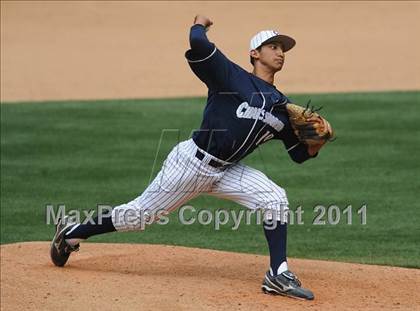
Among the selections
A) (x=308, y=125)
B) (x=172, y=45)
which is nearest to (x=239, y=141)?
(x=308, y=125)

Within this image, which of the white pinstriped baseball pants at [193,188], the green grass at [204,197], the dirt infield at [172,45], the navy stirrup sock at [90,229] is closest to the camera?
the white pinstriped baseball pants at [193,188]

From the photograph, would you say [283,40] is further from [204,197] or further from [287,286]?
[204,197]

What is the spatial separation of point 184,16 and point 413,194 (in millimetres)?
14683

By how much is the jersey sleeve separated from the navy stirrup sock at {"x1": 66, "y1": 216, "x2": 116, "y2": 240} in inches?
44.3

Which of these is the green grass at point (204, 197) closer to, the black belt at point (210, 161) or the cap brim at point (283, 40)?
the black belt at point (210, 161)

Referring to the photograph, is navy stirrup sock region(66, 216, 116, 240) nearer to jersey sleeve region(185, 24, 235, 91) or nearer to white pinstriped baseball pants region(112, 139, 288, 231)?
white pinstriped baseball pants region(112, 139, 288, 231)

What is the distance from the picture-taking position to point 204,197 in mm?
9062

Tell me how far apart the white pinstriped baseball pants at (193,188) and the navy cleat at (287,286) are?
34 centimetres

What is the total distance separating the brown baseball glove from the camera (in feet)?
17.8

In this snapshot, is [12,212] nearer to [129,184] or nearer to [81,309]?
[129,184]

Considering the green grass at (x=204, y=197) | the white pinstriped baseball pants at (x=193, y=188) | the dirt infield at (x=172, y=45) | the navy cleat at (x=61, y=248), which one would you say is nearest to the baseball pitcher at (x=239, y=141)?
the white pinstriped baseball pants at (x=193, y=188)

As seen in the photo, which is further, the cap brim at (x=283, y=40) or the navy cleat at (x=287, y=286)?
the cap brim at (x=283, y=40)

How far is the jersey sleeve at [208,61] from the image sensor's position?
5231mm

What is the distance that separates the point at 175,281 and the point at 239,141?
95cm
